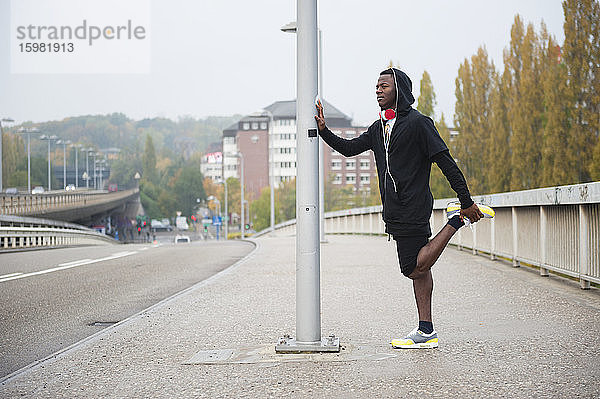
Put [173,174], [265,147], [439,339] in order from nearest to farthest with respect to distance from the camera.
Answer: [439,339], [265,147], [173,174]

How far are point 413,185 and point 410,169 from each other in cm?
11

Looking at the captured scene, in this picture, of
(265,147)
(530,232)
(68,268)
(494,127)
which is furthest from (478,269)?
(265,147)

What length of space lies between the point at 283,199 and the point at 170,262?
280 ft

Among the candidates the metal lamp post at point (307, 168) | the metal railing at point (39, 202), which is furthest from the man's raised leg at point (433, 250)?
the metal railing at point (39, 202)

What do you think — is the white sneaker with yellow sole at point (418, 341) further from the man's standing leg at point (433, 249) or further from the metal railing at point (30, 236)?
the metal railing at point (30, 236)

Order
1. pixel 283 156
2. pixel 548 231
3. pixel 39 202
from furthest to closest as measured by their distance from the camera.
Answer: pixel 283 156 → pixel 39 202 → pixel 548 231

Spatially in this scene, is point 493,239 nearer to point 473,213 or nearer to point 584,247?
point 584,247

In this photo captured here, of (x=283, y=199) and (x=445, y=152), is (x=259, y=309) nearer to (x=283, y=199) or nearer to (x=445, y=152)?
(x=445, y=152)

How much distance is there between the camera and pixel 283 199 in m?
102

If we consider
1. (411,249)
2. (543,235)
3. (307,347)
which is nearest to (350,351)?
(307,347)

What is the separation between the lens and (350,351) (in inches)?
211

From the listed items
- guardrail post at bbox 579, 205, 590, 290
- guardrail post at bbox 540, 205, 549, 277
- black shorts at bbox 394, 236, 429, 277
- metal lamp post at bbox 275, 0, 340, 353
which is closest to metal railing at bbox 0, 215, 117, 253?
guardrail post at bbox 540, 205, 549, 277

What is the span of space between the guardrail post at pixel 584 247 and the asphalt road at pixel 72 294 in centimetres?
500

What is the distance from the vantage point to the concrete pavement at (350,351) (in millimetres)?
4352
